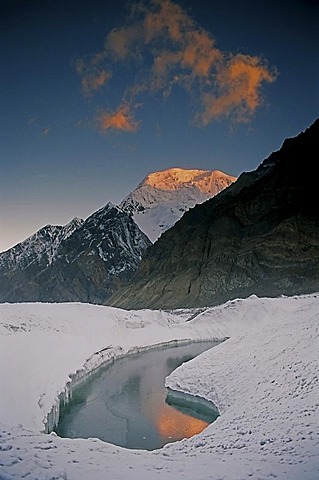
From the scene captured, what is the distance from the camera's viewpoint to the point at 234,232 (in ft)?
324

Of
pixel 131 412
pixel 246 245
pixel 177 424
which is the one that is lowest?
pixel 177 424

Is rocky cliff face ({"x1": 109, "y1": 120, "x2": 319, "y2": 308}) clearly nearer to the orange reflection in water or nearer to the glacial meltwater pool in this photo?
the glacial meltwater pool

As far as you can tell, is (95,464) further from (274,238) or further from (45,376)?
(274,238)

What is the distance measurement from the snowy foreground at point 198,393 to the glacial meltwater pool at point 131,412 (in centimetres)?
80

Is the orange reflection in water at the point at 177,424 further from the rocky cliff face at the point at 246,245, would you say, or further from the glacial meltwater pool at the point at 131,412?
the rocky cliff face at the point at 246,245

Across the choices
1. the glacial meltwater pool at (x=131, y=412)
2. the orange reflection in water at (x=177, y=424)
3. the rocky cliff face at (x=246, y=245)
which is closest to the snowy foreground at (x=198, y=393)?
the glacial meltwater pool at (x=131, y=412)

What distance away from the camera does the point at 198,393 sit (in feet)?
60.5

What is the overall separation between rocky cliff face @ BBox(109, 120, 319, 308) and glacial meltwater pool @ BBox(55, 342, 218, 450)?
57145 millimetres

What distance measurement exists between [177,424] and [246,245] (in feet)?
263

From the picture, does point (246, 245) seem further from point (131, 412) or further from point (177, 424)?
point (177, 424)

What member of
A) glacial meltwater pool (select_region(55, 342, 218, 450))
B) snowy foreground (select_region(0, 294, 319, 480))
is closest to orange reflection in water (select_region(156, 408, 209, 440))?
glacial meltwater pool (select_region(55, 342, 218, 450))

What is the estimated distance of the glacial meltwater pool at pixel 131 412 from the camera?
49.1ft

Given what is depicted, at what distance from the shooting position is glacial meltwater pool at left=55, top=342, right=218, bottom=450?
15.0 metres

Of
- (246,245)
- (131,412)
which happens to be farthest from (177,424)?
(246,245)
